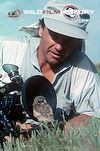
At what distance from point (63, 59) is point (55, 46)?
0.42 feet

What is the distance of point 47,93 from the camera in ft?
7.32

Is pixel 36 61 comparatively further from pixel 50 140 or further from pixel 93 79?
pixel 50 140

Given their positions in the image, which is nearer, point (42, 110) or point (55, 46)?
point (42, 110)

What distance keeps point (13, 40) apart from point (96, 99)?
0.52m

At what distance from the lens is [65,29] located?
2.50m

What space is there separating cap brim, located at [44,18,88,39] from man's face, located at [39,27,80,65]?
20 mm

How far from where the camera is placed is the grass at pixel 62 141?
1.37m

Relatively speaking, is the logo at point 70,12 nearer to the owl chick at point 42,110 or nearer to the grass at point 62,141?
the owl chick at point 42,110

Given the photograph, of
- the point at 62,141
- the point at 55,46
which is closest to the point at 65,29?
the point at 55,46

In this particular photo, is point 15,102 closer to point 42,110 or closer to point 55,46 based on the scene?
point 42,110

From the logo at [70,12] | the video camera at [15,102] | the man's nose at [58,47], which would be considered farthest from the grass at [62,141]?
the logo at [70,12]

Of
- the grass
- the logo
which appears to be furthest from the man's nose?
the grass

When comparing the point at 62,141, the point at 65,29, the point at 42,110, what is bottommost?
the point at 42,110

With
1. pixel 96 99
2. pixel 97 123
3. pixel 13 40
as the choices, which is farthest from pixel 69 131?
pixel 13 40
